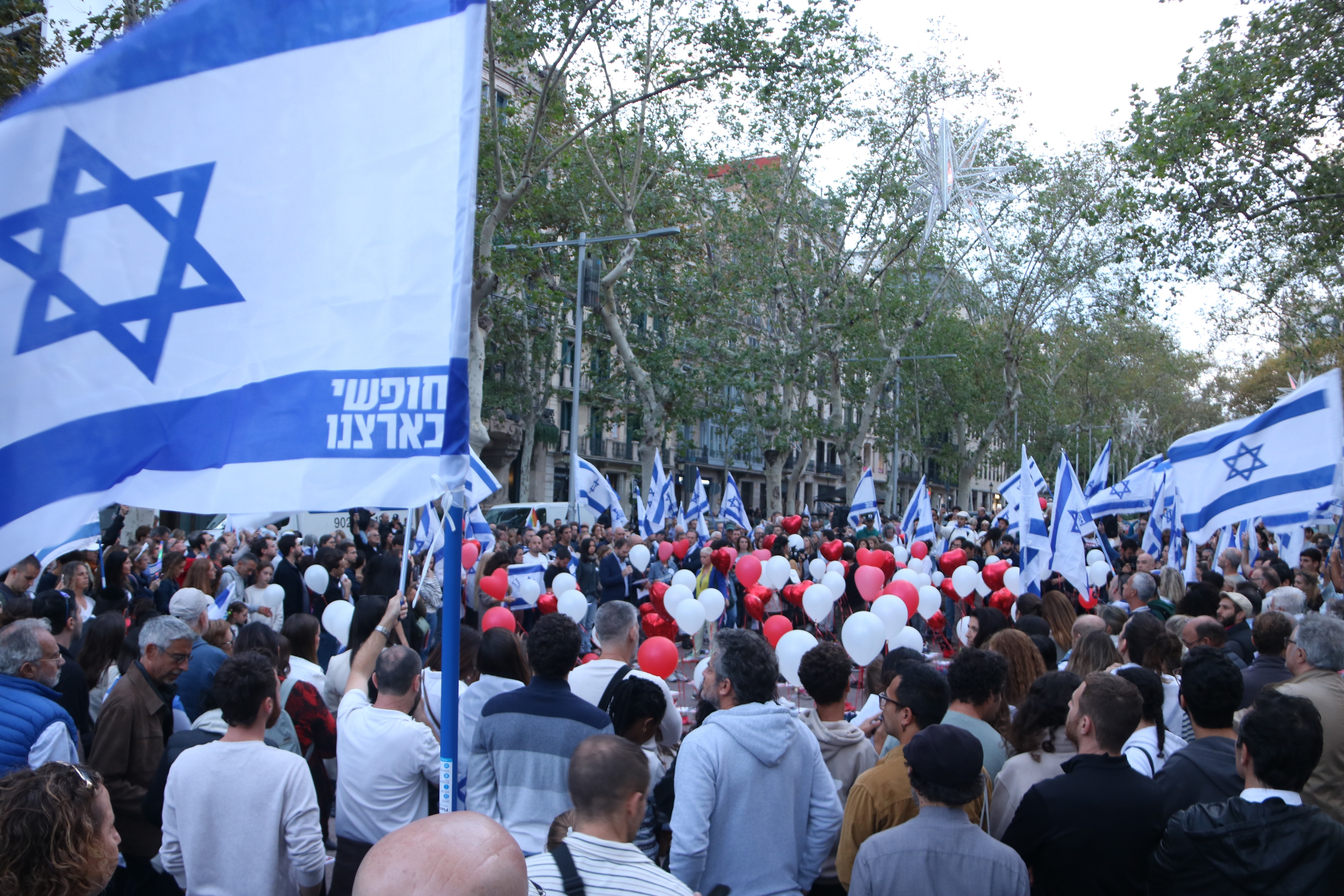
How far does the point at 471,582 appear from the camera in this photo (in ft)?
32.7

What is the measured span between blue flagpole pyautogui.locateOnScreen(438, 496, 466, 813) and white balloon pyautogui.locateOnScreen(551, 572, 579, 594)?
7.98 meters

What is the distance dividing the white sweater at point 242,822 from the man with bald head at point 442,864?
1830 mm

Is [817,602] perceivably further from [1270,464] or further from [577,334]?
[577,334]

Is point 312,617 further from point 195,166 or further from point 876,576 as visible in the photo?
point 876,576

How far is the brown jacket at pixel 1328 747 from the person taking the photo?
13.3 ft

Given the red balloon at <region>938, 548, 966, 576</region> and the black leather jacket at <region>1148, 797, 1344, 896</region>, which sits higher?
the red balloon at <region>938, 548, 966, 576</region>

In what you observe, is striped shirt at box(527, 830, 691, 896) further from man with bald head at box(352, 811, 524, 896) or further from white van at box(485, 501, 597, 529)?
white van at box(485, 501, 597, 529)

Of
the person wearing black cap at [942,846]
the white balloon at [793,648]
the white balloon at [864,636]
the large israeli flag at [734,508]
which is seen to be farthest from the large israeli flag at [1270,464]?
the large israeli flag at [734,508]

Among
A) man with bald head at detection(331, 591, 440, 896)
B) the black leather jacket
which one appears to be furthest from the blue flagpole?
the black leather jacket

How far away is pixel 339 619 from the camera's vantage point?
7293 mm

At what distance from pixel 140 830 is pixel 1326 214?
58.7 ft

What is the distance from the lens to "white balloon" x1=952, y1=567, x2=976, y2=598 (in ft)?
40.0

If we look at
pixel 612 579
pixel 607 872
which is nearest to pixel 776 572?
pixel 612 579

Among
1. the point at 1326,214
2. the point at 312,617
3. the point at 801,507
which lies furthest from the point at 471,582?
the point at 801,507
